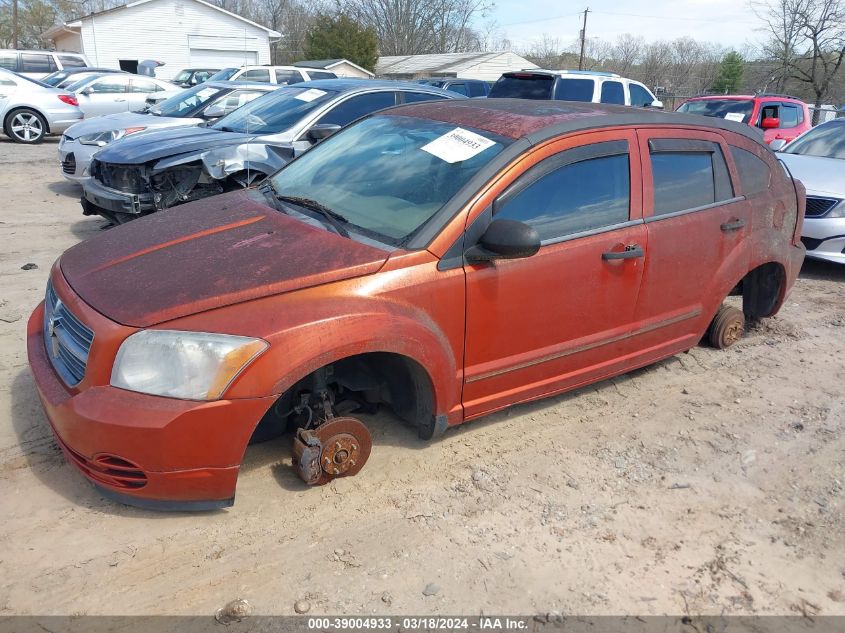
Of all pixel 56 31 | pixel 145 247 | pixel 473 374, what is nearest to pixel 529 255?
pixel 473 374

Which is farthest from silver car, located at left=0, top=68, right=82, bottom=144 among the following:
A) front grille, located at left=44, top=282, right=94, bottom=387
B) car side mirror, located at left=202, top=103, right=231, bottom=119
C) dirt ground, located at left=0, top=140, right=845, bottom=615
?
front grille, located at left=44, top=282, right=94, bottom=387

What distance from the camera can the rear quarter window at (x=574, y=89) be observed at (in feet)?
34.9

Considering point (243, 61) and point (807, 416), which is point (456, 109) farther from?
point (243, 61)

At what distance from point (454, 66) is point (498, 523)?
4445 cm

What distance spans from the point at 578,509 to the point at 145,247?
2.40 metres

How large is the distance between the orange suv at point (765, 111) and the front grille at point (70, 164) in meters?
10.5

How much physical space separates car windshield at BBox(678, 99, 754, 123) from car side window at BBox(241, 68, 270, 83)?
1003cm

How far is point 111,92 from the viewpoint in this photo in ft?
54.3

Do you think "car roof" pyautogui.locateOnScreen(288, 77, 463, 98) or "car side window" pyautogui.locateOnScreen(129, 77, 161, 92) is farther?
"car side window" pyautogui.locateOnScreen(129, 77, 161, 92)

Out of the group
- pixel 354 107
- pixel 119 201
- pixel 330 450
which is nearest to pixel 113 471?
pixel 330 450

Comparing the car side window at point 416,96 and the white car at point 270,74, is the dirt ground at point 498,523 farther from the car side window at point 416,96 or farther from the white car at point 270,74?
the white car at point 270,74

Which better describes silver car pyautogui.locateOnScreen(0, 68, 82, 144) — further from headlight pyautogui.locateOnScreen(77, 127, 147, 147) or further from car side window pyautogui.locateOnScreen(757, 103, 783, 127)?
car side window pyautogui.locateOnScreen(757, 103, 783, 127)

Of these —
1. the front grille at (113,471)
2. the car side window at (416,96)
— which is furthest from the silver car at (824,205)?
the front grille at (113,471)

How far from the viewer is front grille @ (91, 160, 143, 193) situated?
642 centimetres
